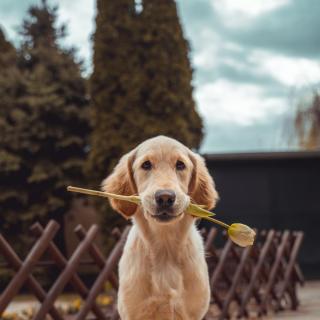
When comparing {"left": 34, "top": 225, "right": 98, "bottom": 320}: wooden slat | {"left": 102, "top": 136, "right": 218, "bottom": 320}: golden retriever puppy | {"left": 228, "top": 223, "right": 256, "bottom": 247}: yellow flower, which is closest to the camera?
{"left": 228, "top": 223, "right": 256, "bottom": 247}: yellow flower

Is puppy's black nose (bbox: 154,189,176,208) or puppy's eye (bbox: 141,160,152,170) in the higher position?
puppy's eye (bbox: 141,160,152,170)

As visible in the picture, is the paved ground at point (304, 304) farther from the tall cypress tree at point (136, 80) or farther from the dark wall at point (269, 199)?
the tall cypress tree at point (136, 80)

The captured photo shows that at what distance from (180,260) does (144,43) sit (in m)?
11.8

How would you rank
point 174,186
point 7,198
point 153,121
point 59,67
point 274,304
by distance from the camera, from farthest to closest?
1. point 59,67
2. point 7,198
3. point 153,121
4. point 274,304
5. point 174,186

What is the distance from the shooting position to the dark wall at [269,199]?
16.7 metres

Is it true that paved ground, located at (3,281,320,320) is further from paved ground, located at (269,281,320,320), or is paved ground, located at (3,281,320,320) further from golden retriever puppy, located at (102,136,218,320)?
golden retriever puppy, located at (102,136,218,320)

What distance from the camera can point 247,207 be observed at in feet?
55.2

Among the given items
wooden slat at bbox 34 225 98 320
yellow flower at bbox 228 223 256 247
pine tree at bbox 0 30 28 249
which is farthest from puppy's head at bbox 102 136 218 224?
pine tree at bbox 0 30 28 249

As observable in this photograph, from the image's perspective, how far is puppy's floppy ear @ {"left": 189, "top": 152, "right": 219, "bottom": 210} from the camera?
396 centimetres

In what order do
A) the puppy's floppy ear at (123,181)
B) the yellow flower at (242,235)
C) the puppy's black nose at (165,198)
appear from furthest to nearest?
the puppy's floppy ear at (123,181) < the puppy's black nose at (165,198) < the yellow flower at (242,235)

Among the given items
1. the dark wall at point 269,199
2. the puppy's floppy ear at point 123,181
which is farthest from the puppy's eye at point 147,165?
the dark wall at point 269,199

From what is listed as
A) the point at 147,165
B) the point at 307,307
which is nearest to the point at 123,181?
the point at 147,165

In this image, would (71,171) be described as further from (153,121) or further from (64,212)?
(153,121)

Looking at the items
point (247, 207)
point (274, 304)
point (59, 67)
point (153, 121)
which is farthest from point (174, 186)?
point (59, 67)
